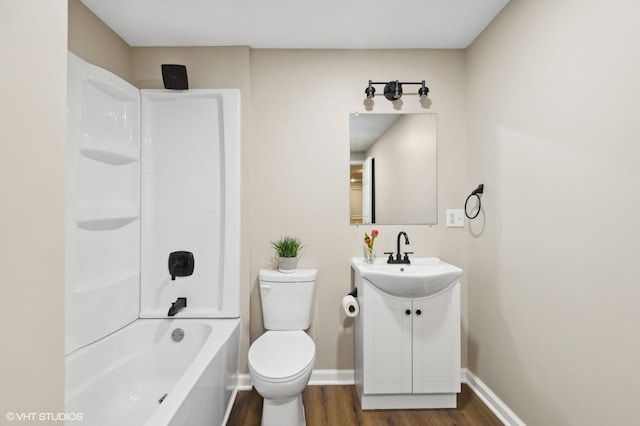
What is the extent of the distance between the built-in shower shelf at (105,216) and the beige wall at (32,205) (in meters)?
1.17

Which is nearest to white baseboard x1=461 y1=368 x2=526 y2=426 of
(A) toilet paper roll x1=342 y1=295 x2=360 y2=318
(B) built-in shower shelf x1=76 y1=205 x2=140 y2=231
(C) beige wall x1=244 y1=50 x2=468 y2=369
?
(C) beige wall x1=244 y1=50 x2=468 y2=369

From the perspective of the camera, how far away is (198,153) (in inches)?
86.6

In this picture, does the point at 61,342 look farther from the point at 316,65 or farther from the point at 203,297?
the point at 316,65

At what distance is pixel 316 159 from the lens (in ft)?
7.52

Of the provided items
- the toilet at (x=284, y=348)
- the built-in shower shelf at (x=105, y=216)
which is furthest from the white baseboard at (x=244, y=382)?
the built-in shower shelf at (x=105, y=216)

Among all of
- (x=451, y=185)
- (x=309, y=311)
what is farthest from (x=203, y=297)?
(x=451, y=185)

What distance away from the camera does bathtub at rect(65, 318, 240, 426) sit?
1377 mm

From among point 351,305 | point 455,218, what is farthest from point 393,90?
point 351,305

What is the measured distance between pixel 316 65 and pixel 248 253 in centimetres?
146

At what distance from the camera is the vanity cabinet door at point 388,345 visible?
1.92 meters

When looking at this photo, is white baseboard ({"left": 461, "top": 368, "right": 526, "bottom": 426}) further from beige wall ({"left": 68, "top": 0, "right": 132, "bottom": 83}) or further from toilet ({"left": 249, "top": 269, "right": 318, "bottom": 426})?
beige wall ({"left": 68, "top": 0, "right": 132, "bottom": 83})

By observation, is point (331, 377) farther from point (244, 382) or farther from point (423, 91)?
point (423, 91)

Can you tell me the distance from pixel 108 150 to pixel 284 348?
5.10 ft

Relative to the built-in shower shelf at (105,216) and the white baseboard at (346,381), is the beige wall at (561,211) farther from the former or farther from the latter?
the built-in shower shelf at (105,216)
